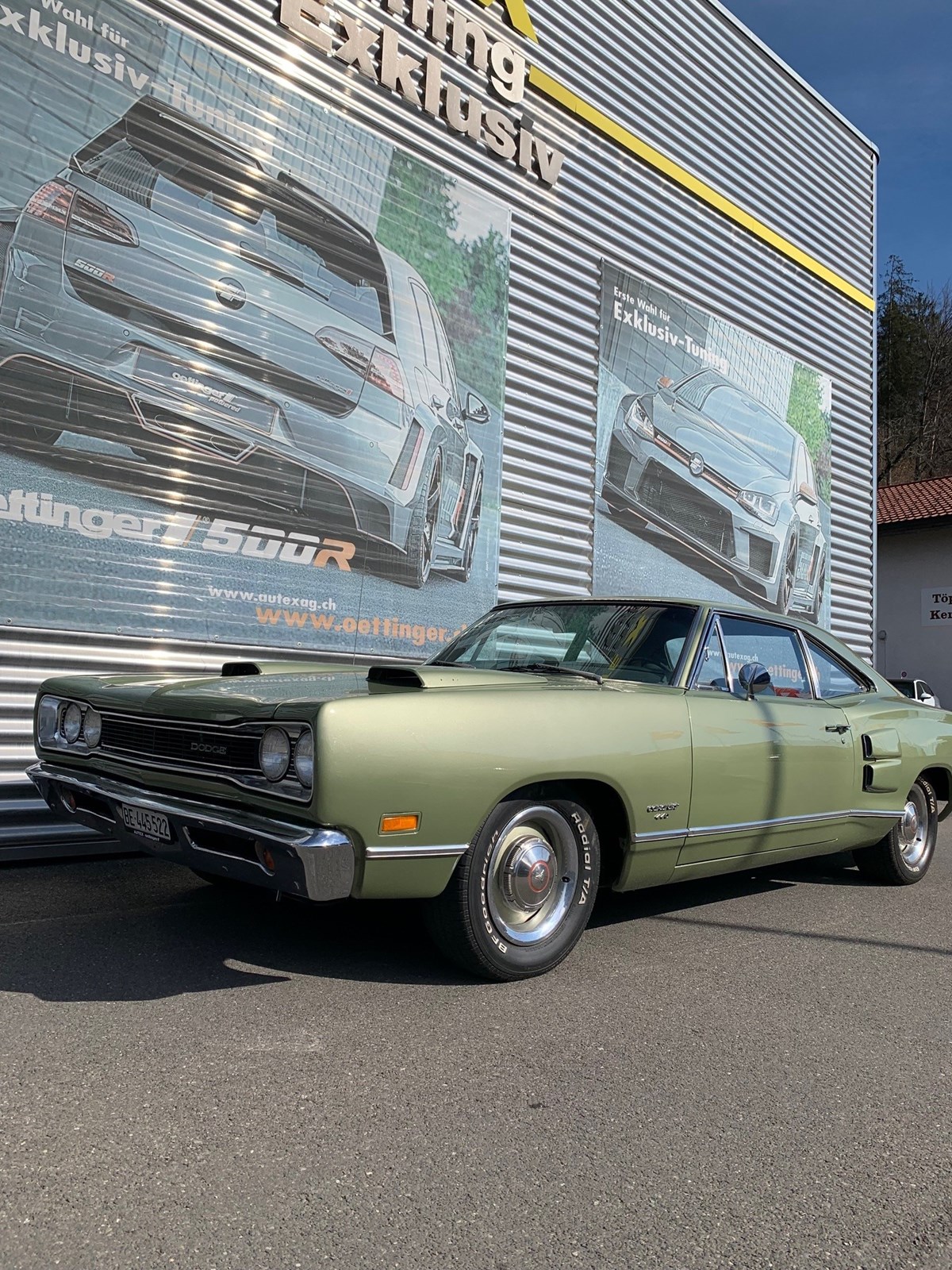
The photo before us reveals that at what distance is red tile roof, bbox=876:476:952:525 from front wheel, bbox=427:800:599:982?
20363mm

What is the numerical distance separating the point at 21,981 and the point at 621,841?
83.5 inches

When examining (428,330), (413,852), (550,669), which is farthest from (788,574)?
(413,852)

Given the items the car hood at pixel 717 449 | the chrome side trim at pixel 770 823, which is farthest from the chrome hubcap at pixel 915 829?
the car hood at pixel 717 449

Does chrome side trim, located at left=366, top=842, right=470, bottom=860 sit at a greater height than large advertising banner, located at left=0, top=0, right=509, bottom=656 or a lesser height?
lesser

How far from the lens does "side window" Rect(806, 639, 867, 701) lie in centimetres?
520

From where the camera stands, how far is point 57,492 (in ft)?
19.2

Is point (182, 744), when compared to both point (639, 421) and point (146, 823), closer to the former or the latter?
point (146, 823)

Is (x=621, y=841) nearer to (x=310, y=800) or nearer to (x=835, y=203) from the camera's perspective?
(x=310, y=800)

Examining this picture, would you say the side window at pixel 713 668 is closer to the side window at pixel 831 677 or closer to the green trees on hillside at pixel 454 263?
the side window at pixel 831 677

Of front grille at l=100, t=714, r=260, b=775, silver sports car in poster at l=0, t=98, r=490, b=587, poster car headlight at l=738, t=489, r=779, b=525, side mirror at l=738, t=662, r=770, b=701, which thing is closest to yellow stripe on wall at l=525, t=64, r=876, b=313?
silver sports car in poster at l=0, t=98, r=490, b=587

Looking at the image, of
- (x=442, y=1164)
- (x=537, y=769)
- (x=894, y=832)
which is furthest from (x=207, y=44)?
(x=442, y=1164)

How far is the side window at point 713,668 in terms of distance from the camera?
4371 mm

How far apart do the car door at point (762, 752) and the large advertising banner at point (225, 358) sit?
3381mm

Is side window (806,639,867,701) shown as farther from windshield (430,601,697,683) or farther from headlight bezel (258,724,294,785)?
headlight bezel (258,724,294,785)
